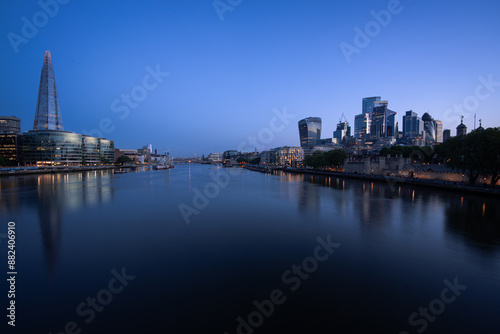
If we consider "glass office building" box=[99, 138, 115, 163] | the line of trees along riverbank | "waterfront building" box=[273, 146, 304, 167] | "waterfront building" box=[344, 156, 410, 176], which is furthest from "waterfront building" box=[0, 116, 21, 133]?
the line of trees along riverbank

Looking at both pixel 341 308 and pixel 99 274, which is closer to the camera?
pixel 341 308

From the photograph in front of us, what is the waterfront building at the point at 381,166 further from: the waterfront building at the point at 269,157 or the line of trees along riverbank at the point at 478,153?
the waterfront building at the point at 269,157

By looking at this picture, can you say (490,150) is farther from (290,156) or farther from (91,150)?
(91,150)

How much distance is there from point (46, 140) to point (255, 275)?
122 metres

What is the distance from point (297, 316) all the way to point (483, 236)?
14.7 metres

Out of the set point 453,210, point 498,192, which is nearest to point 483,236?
point 453,210

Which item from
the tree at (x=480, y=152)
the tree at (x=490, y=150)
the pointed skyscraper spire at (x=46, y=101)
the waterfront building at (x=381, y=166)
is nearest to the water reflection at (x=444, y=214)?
the tree at (x=490, y=150)

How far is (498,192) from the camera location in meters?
26.4

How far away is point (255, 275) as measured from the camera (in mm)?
8773

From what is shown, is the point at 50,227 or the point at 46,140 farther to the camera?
the point at 46,140

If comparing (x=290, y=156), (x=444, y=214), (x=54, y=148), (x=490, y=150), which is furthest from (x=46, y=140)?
(x=490, y=150)

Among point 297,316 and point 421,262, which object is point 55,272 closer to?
point 297,316

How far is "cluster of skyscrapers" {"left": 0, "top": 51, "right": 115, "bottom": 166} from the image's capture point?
9243 centimetres

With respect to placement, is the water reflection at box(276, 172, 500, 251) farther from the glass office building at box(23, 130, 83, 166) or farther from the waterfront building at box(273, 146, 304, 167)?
the waterfront building at box(273, 146, 304, 167)
